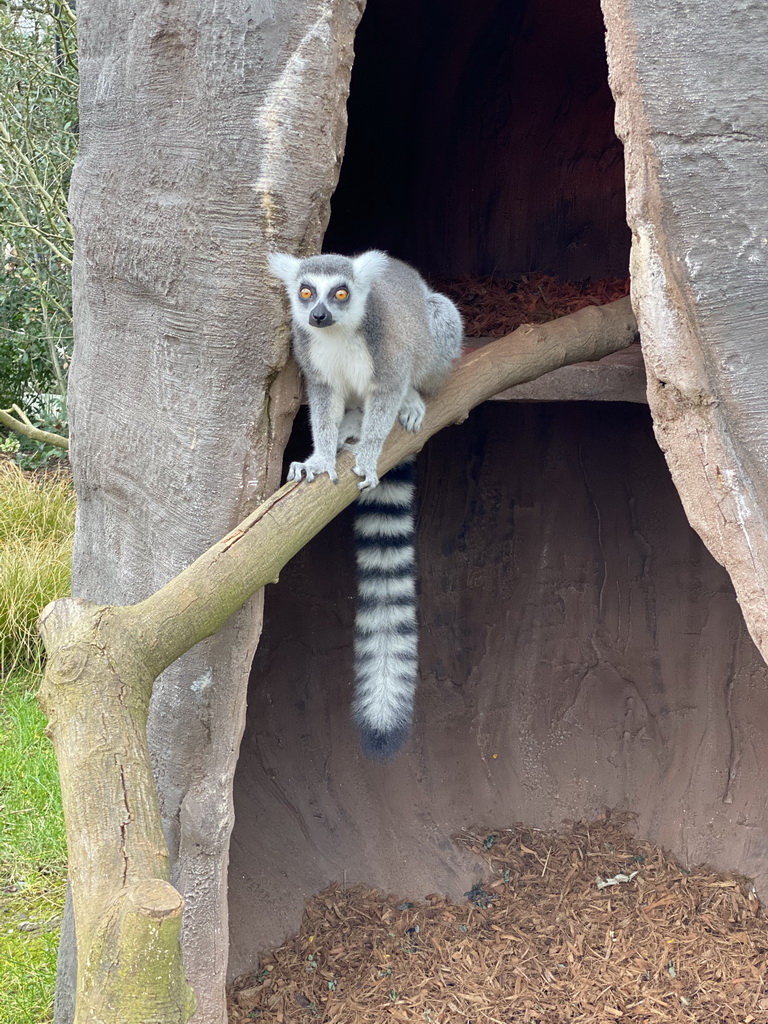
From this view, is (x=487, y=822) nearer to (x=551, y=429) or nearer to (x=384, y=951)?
(x=384, y=951)

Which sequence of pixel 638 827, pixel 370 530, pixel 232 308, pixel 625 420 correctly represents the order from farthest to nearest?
1. pixel 625 420
2. pixel 638 827
3. pixel 370 530
4. pixel 232 308

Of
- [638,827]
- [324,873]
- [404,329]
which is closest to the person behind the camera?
[404,329]

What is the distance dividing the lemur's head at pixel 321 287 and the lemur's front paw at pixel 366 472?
42 cm

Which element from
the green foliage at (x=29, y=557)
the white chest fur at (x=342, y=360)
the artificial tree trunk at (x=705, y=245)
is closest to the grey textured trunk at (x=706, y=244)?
the artificial tree trunk at (x=705, y=245)

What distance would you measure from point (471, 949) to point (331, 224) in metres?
3.49

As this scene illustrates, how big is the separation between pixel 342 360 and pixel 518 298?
172cm

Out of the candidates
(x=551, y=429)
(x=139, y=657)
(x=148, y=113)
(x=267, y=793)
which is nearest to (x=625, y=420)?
(x=551, y=429)

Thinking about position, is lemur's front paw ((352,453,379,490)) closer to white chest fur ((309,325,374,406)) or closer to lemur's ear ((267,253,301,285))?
white chest fur ((309,325,374,406))

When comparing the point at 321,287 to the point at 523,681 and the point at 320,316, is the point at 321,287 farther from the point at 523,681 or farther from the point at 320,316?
the point at 523,681

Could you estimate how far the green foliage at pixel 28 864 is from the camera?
12.5 feet

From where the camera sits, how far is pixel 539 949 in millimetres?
3793

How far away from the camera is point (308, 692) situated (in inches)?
176

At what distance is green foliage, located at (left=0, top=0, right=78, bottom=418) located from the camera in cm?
775

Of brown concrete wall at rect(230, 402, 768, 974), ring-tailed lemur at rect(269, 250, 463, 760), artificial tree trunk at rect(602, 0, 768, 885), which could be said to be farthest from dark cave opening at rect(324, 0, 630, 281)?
artificial tree trunk at rect(602, 0, 768, 885)
